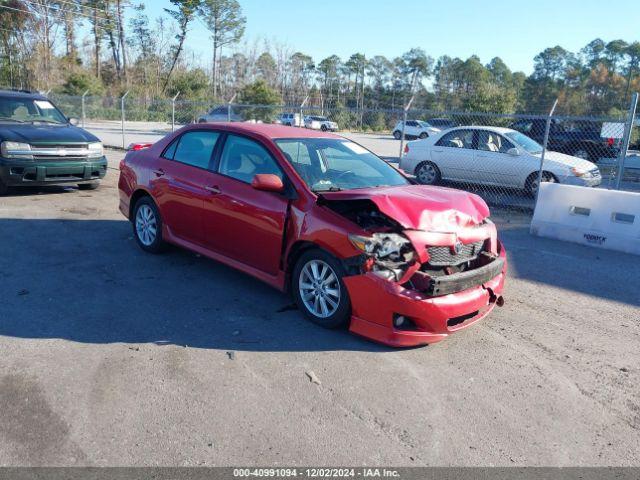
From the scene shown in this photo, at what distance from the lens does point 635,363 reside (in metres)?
4.10

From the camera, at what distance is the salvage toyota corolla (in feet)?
13.1

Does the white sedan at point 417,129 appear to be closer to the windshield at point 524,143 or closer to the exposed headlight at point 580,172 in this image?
the windshield at point 524,143

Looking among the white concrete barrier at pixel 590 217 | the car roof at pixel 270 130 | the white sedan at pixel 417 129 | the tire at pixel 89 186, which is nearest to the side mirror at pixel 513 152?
the white concrete barrier at pixel 590 217

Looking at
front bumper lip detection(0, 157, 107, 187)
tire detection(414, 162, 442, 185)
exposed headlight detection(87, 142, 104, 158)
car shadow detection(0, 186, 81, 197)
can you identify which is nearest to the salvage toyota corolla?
front bumper lip detection(0, 157, 107, 187)

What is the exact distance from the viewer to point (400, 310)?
3879mm

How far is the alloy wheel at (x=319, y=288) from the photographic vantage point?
14.0 ft

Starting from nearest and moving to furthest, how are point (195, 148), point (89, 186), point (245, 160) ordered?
1. point (245, 160)
2. point (195, 148)
3. point (89, 186)

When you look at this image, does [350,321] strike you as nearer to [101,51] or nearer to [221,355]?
[221,355]

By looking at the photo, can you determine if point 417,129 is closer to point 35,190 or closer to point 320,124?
point 320,124

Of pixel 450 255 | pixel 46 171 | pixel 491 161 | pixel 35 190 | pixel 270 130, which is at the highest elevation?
pixel 270 130

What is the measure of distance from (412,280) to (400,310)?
0.83 ft

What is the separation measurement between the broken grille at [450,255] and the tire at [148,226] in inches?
134

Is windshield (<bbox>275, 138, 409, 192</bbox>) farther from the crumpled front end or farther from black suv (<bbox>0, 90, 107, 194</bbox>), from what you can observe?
black suv (<bbox>0, 90, 107, 194</bbox>)

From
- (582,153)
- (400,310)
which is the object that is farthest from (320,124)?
(400,310)
